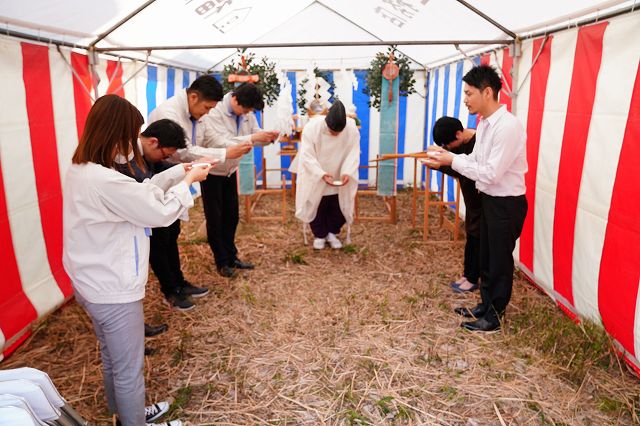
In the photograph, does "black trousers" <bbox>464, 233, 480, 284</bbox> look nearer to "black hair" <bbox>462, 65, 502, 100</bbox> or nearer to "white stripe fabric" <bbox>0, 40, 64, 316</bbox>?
"black hair" <bbox>462, 65, 502, 100</bbox>

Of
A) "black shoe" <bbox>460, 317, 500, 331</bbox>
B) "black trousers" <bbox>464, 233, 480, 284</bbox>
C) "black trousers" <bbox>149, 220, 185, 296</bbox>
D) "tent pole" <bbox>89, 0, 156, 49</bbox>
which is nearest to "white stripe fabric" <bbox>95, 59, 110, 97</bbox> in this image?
"tent pole" <bbox>89, 0, 156, 49</bbox>

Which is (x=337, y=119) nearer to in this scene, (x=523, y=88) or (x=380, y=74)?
(x=523, y=88)

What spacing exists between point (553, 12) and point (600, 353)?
205 centimetres

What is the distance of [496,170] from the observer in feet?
8.49

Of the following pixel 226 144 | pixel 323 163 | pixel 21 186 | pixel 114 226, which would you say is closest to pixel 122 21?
pixel 226 144

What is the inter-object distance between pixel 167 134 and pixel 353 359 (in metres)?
1.62

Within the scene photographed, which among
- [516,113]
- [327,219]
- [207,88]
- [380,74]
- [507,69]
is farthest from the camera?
[380,74]

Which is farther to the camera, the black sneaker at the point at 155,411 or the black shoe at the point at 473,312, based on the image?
the black shoe at the point at 473,312

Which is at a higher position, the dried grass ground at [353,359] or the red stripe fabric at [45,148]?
the red stripe fabric at [45,148]

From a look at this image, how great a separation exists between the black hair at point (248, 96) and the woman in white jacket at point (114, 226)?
174 centimetres

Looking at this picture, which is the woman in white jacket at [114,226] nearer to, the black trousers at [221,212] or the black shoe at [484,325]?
the black trousers at [221,212]

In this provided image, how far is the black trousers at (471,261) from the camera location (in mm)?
3516

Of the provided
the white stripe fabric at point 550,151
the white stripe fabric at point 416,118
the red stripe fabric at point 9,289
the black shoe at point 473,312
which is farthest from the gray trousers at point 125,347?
the white stripe fabric at point 416,118

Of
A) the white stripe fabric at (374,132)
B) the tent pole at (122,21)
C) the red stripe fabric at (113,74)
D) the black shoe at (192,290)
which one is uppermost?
the tent pole at (122,21)
